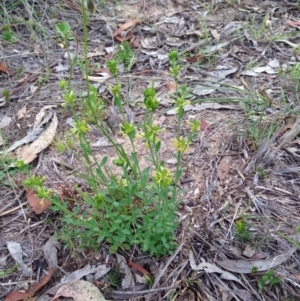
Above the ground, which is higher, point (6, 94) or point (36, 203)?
point (6, 94)

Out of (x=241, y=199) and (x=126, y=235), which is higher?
(x=126, y=235)

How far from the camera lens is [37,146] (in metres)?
2.32

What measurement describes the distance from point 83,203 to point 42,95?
3.07 ft

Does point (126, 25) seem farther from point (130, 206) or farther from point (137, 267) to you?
point (137, 267)

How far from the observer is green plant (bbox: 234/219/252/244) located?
1.80 m

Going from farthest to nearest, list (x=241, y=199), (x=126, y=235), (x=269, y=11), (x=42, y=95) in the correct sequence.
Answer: (x=269, y=11), (x=42, y=95), (x=241, y=199), (x=126, y=235)

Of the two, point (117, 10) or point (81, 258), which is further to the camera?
point (117, 10)

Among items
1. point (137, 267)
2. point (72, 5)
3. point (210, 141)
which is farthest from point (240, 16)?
point (137, 267)

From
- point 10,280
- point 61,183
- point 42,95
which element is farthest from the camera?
point 42,95

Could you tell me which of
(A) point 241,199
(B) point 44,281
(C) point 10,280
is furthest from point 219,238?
(C) point 10,280

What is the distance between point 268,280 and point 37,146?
4.23 ft

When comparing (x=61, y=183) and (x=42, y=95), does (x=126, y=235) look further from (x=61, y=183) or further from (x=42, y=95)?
(x=42, y=95)

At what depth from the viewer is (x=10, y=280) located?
1.82 metres

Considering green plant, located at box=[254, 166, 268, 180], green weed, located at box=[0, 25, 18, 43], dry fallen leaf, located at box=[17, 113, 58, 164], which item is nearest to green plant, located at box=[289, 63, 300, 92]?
green plant, located at box=[254, 166, 268, 180]
